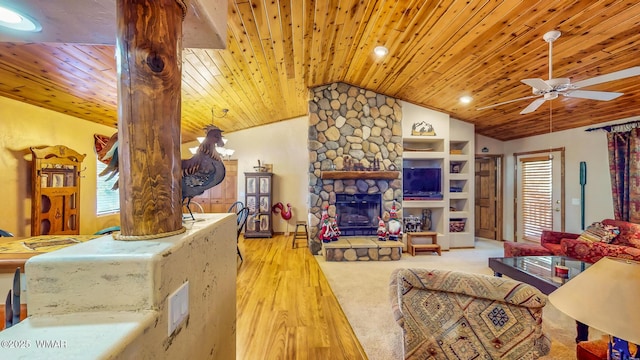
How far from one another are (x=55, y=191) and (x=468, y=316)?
15.6 feet

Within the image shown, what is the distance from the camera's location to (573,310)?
110cm

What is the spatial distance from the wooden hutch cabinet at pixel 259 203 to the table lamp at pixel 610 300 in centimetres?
598

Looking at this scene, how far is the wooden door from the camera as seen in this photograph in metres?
6.47

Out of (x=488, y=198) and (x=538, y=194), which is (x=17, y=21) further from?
(x=488, y=198)

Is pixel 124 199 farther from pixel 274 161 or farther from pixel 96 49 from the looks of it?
pixel 274 161

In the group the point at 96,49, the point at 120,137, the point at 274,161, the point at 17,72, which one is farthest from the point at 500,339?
the point at 274,161

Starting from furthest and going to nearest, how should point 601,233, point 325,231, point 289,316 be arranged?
point 325,231 < point 601,233 < point 289,316

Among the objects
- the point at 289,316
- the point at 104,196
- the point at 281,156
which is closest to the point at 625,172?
the point at 289,316

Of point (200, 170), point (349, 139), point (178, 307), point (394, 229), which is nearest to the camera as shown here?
point (178, 307)

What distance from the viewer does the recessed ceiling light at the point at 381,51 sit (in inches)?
138

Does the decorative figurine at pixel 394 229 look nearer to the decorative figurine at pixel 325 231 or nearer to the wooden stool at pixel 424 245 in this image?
the wooden stool at pixel 424 245

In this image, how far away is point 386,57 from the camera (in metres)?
3.83

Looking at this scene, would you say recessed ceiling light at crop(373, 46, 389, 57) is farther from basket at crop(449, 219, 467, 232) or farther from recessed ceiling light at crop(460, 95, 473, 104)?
basket at crop(449, 219, 467, 232)

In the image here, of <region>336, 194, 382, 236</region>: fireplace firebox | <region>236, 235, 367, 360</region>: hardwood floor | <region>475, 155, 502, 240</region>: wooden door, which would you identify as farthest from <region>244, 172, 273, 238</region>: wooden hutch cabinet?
<region>475, 155, 502, 240</region>: wooden door
